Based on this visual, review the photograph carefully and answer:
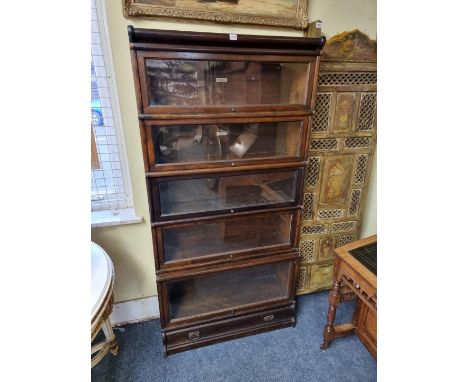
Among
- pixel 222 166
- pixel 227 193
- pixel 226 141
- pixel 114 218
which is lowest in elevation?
pixel 114 218

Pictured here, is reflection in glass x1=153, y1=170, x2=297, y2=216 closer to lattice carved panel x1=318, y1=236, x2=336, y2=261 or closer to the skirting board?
lattice carved panel x1=318, y1=236, x2=336, y2=261

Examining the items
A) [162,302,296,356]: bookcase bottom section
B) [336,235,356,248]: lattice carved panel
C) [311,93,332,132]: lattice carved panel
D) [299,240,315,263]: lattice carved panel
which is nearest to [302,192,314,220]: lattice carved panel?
[299,240,315,263]: lattice carved panel

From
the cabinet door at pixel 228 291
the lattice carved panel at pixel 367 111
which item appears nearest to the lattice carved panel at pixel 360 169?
the lattice carved panel at pixel 367 111

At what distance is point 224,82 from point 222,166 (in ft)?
1.25

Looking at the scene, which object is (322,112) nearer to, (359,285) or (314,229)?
(314,229)

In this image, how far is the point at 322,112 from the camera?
1.38 metres

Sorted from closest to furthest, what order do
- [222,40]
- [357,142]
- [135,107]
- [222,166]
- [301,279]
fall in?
[222,40] → [222,166] → [135,107] → [357,142] → [301,279]

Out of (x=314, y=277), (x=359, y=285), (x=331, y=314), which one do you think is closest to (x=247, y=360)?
(x=331, y=314)

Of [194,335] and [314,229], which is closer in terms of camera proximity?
[194,335]

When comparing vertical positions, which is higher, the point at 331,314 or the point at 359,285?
the point at 359,285
